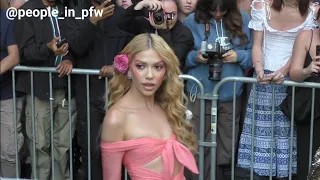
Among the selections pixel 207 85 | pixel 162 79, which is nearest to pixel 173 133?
pixel 162 79

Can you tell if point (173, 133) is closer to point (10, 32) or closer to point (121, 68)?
point (121, 68)

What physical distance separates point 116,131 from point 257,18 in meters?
2.05

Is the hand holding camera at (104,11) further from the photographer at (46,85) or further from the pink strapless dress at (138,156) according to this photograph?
the pink strapless dress at (138,156)

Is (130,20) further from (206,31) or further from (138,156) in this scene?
(138,156)

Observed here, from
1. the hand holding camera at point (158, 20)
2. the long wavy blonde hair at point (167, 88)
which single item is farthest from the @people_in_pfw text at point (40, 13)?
the long wavy blonde hair at point (167, 88)

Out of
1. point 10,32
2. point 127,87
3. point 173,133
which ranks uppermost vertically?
point 10,32

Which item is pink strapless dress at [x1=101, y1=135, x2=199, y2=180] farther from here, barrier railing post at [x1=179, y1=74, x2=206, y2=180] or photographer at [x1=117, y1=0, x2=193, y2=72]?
photographer at [x1=117, y1=0, x2=193, y2=72]

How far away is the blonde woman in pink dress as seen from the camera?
3469mm

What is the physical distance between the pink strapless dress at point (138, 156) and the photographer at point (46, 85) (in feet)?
5.47

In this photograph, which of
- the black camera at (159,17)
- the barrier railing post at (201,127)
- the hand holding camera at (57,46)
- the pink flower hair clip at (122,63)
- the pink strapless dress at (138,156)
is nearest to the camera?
the pink strapless dress at (138,156)

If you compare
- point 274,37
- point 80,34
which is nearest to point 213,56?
point 274,37

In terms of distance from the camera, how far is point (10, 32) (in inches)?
202

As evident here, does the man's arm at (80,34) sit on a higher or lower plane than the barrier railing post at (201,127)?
higher

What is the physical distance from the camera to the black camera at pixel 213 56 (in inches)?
195
